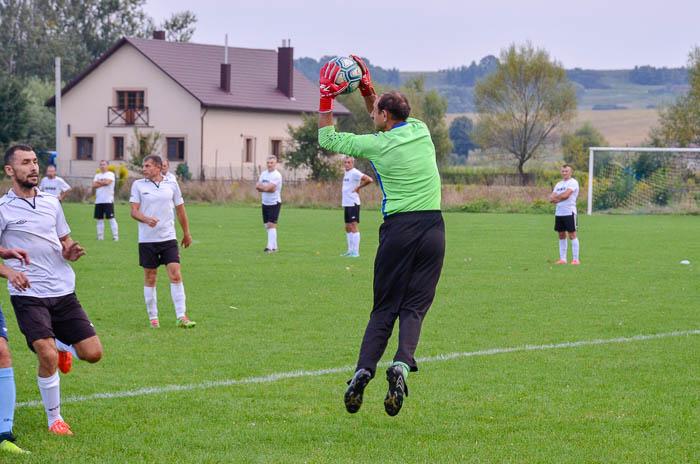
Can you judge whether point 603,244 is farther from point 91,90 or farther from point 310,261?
point 91,90

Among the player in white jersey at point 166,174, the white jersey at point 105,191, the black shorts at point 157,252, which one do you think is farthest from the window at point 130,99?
the black shorts at point 157,252

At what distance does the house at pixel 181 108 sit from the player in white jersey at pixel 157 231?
4151 cm

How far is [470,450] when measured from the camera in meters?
5.96

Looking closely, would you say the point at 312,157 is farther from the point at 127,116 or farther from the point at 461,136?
the point at 461,136

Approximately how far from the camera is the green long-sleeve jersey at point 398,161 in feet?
19.4

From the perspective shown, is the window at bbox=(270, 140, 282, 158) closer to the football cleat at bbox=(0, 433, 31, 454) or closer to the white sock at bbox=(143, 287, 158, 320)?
the white sock at bbox=(143, 287, 158, 320)

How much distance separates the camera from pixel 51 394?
6348mm

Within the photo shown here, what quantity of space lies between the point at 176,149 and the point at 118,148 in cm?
454

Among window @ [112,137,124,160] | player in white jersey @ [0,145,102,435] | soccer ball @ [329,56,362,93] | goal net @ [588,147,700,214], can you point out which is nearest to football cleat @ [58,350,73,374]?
player in white jersey @ [0,145,102,435]

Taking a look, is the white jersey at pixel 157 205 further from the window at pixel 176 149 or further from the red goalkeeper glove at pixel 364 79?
the window at pixel 176 149

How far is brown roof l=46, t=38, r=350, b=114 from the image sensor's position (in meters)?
55.1

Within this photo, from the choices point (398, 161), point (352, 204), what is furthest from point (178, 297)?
point (352, 204)

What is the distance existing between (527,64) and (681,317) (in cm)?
5811

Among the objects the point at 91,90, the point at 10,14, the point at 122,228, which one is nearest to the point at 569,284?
the point at 122,228
